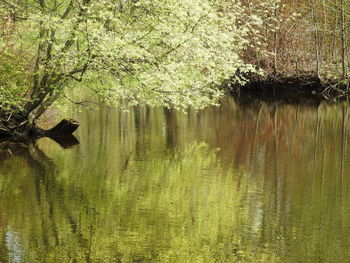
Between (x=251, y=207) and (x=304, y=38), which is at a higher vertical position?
(x=304, y=38)

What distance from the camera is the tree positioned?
19000mm

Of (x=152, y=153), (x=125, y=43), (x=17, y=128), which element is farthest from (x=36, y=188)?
(x=17, y=128)

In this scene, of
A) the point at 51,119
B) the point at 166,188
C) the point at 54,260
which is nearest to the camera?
the point at 54,260

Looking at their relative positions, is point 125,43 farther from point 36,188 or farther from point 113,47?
point 36,188

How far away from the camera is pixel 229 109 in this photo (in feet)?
114

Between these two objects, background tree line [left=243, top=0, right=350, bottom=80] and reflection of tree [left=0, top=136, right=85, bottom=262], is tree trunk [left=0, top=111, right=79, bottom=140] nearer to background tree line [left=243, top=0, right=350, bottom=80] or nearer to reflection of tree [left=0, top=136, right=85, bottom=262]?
reflection of tree [left=0, top=136, right=85, bottom=262]

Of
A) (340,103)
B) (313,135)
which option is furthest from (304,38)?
(313,135)

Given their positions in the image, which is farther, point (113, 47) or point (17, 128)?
point (17, 128)

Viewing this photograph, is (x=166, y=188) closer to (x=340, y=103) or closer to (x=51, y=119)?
(x=51, y=119)

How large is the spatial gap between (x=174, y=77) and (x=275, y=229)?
9.34 metres

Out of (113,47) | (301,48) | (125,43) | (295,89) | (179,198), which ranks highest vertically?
(301,48)

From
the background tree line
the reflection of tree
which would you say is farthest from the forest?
the background tree line

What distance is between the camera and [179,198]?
1355 cm

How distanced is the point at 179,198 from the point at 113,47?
6.16 metres
